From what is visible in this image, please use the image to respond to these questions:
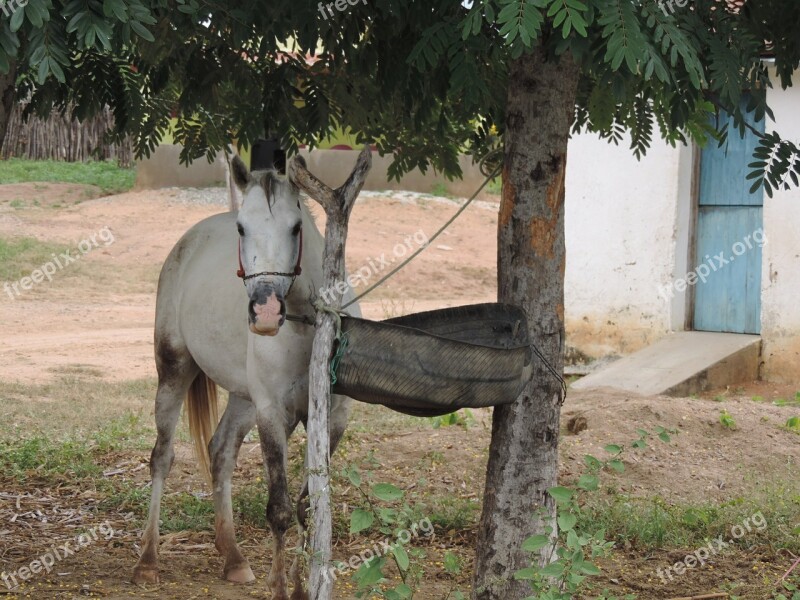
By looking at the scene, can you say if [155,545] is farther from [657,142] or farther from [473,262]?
[473,262]

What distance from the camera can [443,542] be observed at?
5645mm

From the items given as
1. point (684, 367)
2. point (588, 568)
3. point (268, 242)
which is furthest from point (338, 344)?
point (684, 367)

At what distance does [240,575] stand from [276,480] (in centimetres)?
88

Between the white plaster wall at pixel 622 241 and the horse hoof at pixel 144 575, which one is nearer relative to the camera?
the horse hoof at pixel 144 575

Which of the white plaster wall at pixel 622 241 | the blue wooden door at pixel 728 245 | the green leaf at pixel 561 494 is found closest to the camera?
the green leaf at pixel 561 494

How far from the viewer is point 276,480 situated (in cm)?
455

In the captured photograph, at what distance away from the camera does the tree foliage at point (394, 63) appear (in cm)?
304

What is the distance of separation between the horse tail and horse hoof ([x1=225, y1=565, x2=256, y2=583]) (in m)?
0.78

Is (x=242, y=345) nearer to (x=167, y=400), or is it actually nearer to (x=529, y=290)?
(x=167, y=400)

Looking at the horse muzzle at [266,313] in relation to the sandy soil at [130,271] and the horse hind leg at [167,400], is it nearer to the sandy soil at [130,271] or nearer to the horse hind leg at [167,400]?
the horse hind leg at [167,400]

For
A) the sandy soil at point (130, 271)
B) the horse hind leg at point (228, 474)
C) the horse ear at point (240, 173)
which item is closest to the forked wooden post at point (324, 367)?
the horse ear at point (240, 173)

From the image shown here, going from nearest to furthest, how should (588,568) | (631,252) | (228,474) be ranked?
(588,568) → (228,474) → (631,252)

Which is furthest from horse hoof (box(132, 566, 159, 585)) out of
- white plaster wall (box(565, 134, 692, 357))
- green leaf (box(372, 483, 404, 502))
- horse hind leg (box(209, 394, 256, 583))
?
white plaster wall (box(565, 134, 692, 357))

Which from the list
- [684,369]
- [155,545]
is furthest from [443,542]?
[684,369]
